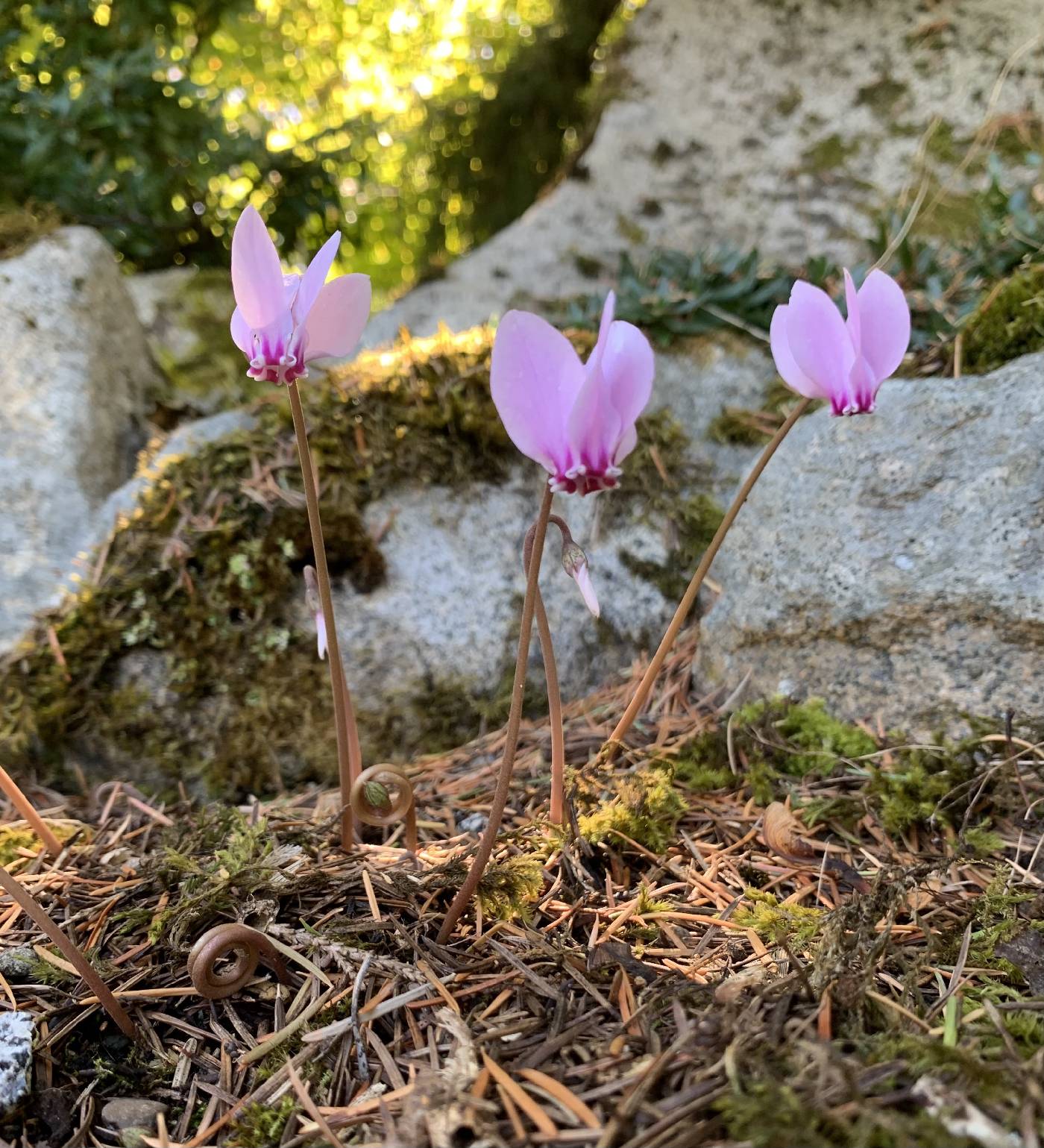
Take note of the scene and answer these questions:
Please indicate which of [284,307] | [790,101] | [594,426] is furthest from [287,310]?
[790,101]

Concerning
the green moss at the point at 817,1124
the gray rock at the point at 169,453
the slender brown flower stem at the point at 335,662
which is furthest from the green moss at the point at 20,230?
the green moss at the point at 817,1124

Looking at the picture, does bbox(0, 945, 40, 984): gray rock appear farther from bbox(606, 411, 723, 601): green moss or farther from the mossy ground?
bbox(606, 411, 723, 601): green moss

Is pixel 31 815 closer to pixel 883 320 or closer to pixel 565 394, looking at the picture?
pixel 565 394

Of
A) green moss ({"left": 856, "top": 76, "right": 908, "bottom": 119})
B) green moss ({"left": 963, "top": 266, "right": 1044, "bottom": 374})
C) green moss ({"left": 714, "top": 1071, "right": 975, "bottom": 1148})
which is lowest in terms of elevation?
green moss ({"left": 714, "top": 1071, "right": 975, "bottom": 1148})

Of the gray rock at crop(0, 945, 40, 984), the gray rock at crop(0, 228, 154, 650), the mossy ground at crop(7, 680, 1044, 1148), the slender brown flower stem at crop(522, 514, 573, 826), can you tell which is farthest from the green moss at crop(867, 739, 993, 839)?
the gray rock at crop(0, 228, 154, 650)

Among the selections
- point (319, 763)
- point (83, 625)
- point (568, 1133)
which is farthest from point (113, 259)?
point (568, 1133)

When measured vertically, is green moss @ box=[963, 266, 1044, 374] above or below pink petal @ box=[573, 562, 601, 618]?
above

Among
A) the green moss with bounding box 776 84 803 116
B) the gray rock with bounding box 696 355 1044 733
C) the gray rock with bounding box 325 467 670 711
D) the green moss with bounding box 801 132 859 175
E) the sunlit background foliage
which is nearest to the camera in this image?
the gray rock with bounding box 696 355 1044 733
